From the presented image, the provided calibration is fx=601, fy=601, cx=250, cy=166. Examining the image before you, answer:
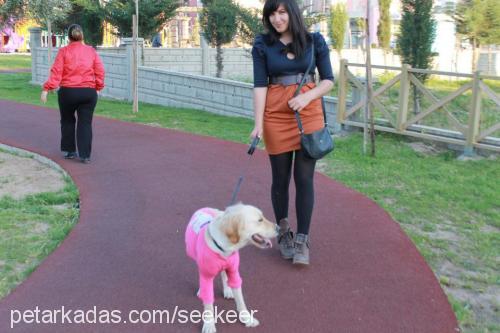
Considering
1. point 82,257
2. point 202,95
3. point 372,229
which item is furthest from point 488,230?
point 202,95

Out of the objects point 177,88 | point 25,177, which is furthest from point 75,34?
point 177,88

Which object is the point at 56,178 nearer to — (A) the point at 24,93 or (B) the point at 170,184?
(B) the point at 170,184

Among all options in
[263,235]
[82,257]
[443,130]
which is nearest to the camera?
[263,235]

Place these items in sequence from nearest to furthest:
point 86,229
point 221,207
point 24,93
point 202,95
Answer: point 86,229
point 221,207
point 202,95
point 24,93

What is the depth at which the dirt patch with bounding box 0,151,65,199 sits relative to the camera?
7.16 m

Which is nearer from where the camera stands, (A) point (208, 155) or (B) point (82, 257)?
(B) point (82, 257)

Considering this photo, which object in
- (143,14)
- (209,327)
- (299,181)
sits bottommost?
(209,327)

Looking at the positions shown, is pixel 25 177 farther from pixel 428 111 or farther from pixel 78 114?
pixel 428 111

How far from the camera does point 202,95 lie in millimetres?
15133

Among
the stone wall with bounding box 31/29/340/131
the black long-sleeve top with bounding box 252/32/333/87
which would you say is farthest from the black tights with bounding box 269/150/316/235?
the stone wall with bounding box 31/29/340/131

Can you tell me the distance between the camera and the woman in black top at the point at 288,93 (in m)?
4.33

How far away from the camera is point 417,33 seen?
11.8m

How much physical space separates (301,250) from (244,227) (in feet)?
4.47

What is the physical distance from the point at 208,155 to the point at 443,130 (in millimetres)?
3933
